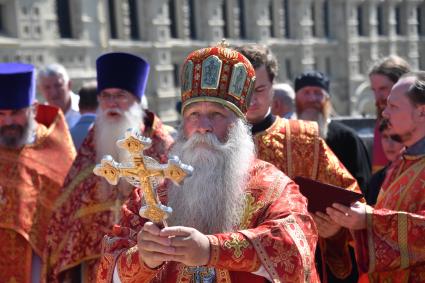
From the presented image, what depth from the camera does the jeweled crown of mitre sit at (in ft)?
8.86

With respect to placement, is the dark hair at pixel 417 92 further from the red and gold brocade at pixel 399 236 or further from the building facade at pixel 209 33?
the building facade at pixel 209 33

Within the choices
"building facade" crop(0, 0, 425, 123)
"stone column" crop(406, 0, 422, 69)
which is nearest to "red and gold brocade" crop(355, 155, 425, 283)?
"building facade" crop(0, 0, 425, 123)

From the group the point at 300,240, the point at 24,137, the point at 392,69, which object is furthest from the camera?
the point at 392,69

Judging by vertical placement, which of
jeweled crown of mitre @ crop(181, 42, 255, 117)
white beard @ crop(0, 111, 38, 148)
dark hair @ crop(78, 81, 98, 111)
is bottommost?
white beard @ crop(0, 111, 38, 148)

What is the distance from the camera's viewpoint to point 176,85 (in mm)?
22031

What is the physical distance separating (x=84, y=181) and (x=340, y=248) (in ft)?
5.16

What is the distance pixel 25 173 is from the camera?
4543mm

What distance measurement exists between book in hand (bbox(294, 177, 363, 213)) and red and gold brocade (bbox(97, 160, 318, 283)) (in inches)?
11.3

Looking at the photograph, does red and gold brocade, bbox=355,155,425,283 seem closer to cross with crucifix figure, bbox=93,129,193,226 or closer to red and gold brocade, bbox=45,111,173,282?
cross with crucifix figure, bbox=93,129,193,226

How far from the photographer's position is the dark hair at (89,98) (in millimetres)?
6070

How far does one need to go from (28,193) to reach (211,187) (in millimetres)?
2158

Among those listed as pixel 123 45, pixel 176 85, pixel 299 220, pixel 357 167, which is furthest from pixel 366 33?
pixel 299 220

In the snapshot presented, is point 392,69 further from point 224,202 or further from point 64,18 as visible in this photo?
point 64,18

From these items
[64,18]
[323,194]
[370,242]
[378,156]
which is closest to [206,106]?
[323,194]
